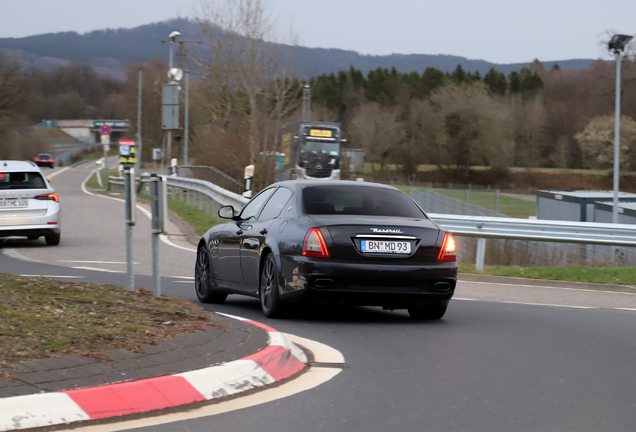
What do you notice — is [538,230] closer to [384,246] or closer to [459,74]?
[384,246]

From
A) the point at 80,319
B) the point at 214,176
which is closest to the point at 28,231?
the point at 80,319

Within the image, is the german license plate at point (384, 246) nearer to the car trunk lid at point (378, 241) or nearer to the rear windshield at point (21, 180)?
the car trunk lid at point (378, 241)

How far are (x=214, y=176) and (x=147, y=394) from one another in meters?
28.5

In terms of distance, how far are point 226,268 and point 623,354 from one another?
14.4ft

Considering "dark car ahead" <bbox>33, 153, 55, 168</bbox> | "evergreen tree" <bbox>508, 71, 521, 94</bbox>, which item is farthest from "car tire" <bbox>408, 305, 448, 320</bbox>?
"evergreen tree" <bbox>508, 71, 521, 94</bbox>

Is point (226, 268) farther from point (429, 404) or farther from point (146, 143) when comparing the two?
point (146, 143)

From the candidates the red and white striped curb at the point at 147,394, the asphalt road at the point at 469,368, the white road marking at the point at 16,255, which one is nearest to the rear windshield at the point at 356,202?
the asphalt road at the point at 469,368

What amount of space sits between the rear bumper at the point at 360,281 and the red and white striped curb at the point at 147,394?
198cm

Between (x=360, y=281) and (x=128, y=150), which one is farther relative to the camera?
(x=128, y=150)

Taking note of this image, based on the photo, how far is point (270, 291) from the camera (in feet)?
28.3

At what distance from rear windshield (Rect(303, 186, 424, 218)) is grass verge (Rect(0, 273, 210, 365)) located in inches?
64.2

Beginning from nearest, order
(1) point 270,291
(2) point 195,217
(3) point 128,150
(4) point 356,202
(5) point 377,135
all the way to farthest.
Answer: (1) point 270,291 < (4) point 356,202 < (2) point 195,217 < (3) point 128,150 < (5) point 377,135

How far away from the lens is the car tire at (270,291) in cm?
848

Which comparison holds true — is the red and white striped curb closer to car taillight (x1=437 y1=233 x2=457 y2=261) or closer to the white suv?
car taillight (x1=437 y1=233 x2=457 y2=261)
